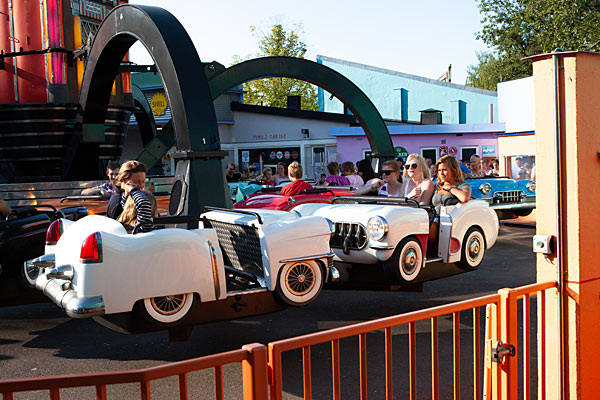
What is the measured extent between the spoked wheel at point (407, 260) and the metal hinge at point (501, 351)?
2902mm

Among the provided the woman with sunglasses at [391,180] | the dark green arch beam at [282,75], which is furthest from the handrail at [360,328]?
the dark green arch beam at [282,75]

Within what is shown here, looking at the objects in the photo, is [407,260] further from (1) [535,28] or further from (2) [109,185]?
(1) [535,28]

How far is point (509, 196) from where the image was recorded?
13.2 m

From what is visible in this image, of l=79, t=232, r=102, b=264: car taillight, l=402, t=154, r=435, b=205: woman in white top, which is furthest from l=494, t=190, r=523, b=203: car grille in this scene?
l=79, t=232, r=102, b=264: car taillight

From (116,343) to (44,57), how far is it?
28.7ft

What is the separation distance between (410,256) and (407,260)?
0.19 feet

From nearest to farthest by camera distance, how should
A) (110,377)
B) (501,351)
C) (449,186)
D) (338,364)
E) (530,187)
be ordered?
(110,377) → (338,364) → (501,351) → (449,186) → (530,187)

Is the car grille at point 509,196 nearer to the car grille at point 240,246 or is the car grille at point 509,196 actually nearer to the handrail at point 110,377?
the car grille at point 240,246

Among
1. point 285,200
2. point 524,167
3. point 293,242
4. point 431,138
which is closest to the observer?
point 293,242

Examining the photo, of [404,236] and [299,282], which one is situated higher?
[404,236]

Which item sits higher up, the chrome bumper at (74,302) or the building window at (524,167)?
the building window at (524,167)

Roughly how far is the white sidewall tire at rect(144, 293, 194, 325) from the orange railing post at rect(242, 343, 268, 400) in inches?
94.4

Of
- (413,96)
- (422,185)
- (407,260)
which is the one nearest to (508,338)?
(407,260)

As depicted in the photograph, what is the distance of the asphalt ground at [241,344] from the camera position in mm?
4836
